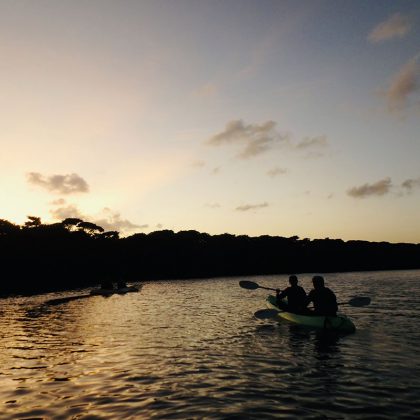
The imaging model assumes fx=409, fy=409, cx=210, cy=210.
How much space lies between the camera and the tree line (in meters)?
81.6

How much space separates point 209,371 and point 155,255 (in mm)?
115864

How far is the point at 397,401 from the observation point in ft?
32.4

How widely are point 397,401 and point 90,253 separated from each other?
102 meters

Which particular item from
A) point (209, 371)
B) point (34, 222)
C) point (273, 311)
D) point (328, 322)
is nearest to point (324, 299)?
point (328, 322)

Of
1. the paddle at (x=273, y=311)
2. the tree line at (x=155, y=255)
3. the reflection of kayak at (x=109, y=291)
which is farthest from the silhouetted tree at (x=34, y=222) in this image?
the paddle at (x=273, y=311)

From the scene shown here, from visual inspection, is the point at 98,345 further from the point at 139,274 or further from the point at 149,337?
the point at 139,274

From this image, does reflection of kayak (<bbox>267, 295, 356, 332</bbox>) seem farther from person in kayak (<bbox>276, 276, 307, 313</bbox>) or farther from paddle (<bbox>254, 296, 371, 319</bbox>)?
paddle (<bbox>254, 296, 371, 319</bbox>)

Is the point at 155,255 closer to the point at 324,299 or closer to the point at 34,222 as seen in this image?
the point at 34,222

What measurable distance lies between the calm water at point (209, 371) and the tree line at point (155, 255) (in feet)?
145

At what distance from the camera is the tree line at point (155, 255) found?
81625 millimetres

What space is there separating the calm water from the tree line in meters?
44.2

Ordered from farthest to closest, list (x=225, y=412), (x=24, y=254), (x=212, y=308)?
1. (x=24, y=254)
2. (x=212, y=308)
3. (x=225, y=412)

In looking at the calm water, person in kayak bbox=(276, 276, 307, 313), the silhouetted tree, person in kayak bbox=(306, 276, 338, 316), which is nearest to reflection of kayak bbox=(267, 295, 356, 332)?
person in kayak bbox=(306, 276, 338, 316)

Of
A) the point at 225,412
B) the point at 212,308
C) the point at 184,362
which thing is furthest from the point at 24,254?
the point at 225,412
